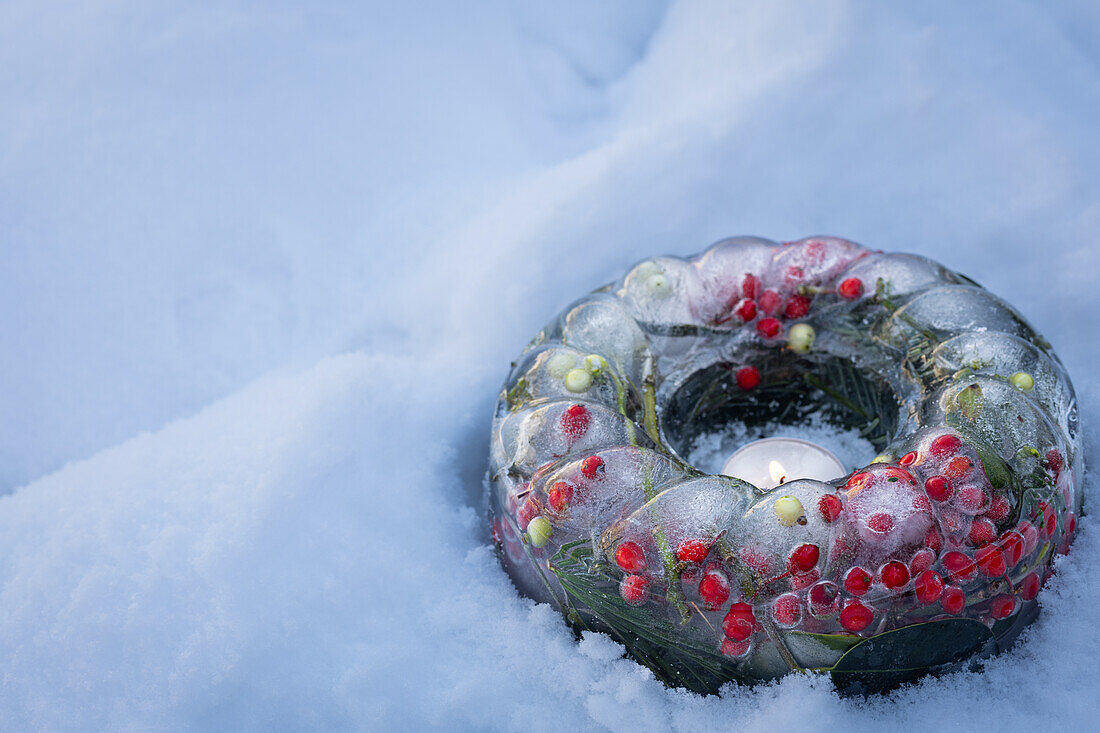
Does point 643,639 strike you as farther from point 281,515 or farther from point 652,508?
point 281,515

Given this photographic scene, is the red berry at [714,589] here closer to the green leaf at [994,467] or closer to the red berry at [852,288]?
the green leaf at [994,467]

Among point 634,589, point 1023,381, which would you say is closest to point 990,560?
point 1023,381

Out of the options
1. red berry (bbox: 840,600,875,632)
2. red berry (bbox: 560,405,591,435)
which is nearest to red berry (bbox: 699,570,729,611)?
red berry (bbox: 840,600,875,632)

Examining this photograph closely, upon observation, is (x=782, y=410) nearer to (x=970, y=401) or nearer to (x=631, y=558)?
(x=970, y=401)

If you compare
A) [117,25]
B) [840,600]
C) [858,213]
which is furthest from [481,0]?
[840,600]

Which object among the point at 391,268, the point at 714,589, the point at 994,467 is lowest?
the point at 391,268
